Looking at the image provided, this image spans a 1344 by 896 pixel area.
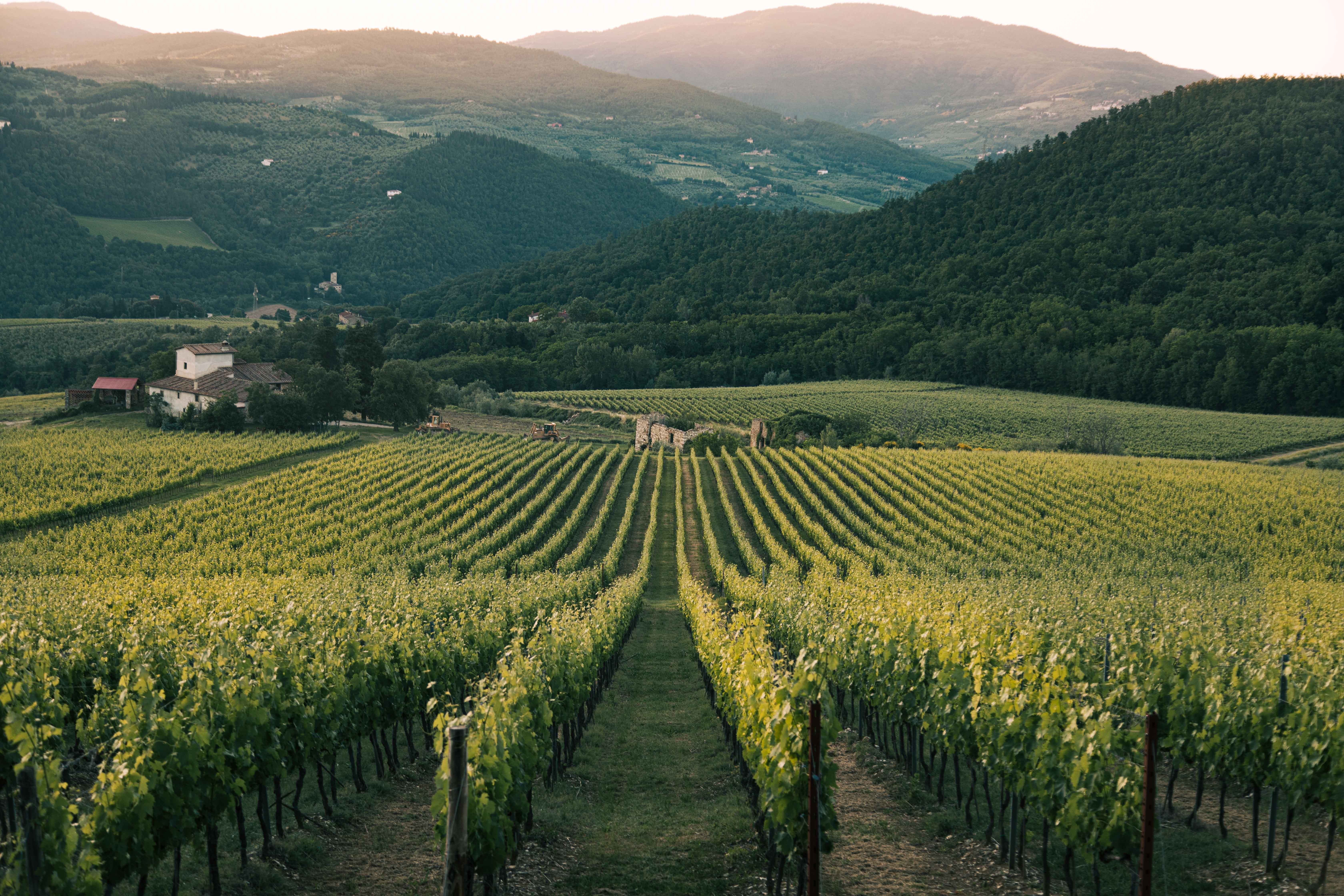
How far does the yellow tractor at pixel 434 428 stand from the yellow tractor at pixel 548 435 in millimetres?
6492

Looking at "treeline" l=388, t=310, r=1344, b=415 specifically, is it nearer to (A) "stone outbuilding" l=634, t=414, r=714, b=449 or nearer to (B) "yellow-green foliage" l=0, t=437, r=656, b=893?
(A) "stone outbuilding" l=634, t=414, r=714, b=449

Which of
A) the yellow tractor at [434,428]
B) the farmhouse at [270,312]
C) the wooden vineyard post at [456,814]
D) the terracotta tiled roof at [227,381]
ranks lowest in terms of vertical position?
the yellow tractor at [434,428]

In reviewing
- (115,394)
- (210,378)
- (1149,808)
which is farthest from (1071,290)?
(1149,808)

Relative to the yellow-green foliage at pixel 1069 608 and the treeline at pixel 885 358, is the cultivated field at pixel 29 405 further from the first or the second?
the yellow-green foliage at pixel 1069 608

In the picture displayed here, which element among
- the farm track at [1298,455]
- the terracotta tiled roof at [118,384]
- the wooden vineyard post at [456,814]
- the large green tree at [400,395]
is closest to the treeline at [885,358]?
the farm track at [1298,455]

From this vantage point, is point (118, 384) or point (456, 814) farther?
point (118, 384)

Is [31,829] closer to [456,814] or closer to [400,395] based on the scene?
[456,814]

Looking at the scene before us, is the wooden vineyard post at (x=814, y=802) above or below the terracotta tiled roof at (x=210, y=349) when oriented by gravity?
below

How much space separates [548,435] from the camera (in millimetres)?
72188

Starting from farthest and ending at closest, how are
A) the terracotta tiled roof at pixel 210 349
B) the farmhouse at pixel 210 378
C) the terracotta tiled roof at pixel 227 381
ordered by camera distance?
the terracotta tiled roof at pixel 210 349 < the terracotta tiled roof at pixel 227 381 < the farmhouse at pixel 210 378

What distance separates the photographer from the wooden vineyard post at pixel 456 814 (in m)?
6.84

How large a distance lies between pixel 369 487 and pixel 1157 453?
5476cm

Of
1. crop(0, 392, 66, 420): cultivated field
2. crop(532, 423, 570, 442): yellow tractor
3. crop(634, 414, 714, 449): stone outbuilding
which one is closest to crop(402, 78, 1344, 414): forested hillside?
crop(532, 423, 570, 442): yellow tractor

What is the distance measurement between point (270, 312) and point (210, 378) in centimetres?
10668
